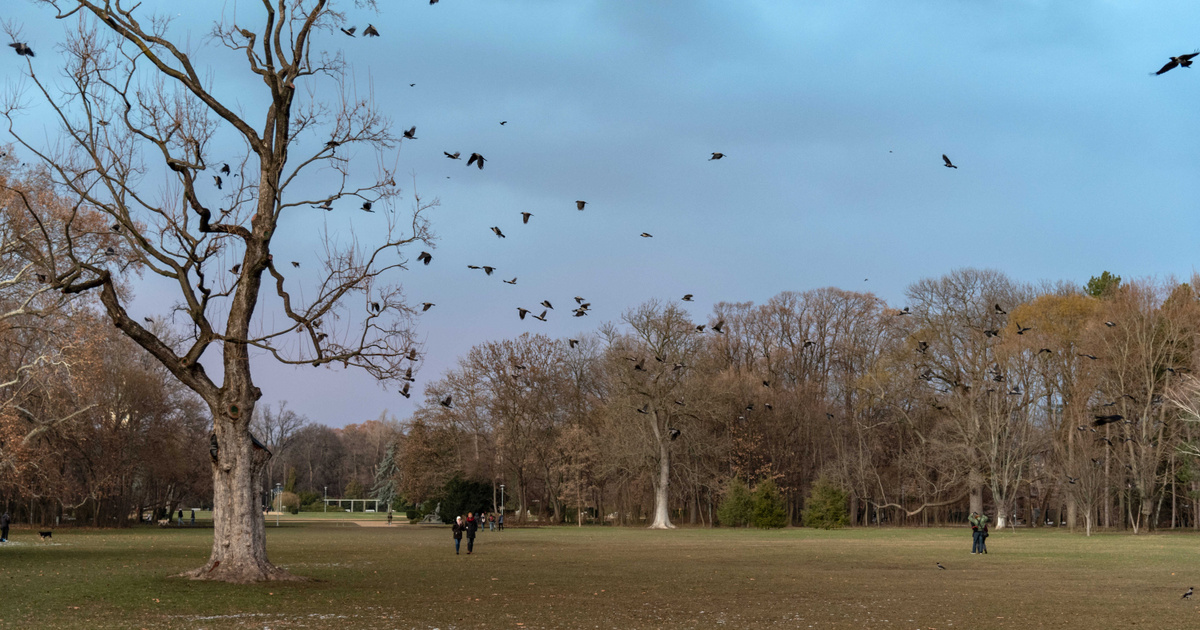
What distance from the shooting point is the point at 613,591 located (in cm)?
1998

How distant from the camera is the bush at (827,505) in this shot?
61406 millimetres

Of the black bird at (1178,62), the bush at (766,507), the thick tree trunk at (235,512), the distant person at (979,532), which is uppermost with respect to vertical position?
the black bird at (1178,62)

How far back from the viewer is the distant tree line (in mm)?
55219

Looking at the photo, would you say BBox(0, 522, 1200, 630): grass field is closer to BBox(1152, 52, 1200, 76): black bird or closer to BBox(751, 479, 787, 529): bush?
BBox(1152, 52, 1200, 76): black bird

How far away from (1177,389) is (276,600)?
1925 inches

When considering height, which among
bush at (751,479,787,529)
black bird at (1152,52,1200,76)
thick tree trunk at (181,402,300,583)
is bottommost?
bush at (751,479,787,529)

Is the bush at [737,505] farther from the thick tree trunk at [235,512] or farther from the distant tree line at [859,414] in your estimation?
the thick tree trunk at [235,512]

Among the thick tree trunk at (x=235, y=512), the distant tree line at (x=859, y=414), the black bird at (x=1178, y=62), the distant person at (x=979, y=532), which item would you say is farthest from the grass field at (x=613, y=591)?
the distant tree line at (x=859, y=414)

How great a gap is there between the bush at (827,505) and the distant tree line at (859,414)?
181 millimetres

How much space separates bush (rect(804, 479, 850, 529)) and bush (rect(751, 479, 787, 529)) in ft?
8.73

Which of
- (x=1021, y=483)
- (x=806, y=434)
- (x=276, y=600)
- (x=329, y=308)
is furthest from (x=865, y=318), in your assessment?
(x=276, y=600)

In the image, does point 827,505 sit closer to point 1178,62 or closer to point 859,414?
point 859,414

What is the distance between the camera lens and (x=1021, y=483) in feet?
207

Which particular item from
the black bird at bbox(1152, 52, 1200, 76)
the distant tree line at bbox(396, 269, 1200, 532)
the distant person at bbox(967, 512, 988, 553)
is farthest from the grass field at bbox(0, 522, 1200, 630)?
the distant tree line at bbox(396, 269, 1200, 532)
